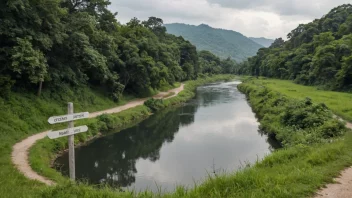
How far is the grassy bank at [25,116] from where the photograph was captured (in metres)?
11.1

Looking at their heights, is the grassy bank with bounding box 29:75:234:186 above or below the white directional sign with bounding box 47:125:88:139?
below

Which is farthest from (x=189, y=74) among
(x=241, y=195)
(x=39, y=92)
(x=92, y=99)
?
(x=241, y=195)

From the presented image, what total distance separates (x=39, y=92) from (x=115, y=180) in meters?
12.8

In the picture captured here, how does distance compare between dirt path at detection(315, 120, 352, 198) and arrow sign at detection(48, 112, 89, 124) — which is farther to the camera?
arrow sign at detection(48, 112, 89, 124)

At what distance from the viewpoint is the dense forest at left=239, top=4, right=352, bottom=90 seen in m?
42.0

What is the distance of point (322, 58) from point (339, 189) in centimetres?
4182

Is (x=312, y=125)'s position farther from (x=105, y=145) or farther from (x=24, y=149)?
(x=24, y=149)

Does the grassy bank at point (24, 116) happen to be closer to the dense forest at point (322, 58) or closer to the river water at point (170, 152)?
the river water at point (170, 152)

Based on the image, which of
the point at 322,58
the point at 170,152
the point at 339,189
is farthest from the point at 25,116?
the point at 322,58

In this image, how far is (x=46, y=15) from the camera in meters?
23.1

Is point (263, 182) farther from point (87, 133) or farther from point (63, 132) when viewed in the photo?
point (87, 133)

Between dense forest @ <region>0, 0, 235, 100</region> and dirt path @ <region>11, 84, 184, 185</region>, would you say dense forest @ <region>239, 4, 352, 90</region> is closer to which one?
dense forest @ <region>0, 0, 235, 100</region>

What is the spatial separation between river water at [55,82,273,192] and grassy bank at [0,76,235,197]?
110 inches

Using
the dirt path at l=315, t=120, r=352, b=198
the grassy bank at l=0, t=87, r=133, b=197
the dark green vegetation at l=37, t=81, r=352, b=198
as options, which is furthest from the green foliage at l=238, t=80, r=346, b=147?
the grassy bank at l=0, t=87, r=133, b=197
